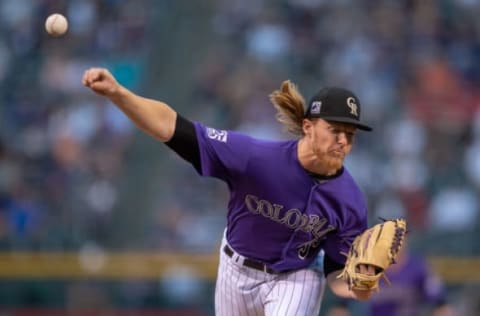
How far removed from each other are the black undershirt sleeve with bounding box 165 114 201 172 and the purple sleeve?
23 millimetres

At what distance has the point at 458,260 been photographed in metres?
9.58

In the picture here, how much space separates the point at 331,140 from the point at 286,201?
36cm

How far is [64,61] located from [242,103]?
7.39 ft

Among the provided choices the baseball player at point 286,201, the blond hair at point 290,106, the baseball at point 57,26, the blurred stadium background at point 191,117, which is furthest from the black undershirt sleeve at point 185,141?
the blurred stadium background at point 191,117

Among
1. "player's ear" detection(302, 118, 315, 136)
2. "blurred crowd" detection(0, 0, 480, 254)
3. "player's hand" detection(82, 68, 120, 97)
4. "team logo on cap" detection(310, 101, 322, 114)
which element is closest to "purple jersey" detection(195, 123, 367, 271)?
"player's ear" detection(302, 118, 315, 136)

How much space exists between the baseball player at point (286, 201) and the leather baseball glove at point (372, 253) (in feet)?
0.14

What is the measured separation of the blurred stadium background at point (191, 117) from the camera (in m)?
9.89

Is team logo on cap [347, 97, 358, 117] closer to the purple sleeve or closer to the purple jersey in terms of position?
the purple jersey

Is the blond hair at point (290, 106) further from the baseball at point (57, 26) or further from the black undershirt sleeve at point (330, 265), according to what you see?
the baseball at point (57, 26)

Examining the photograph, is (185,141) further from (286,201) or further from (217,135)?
(286,201)

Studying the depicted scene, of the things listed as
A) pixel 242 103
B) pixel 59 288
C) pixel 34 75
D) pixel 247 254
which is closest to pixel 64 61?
pixel 34 75

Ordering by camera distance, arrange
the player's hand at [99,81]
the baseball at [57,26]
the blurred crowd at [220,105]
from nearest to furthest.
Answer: the player's hand at [99,81], the baseball at [57,26], the blurred crowd at [220,105]

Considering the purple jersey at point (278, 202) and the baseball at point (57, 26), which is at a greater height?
the baseball at point (57, 26)

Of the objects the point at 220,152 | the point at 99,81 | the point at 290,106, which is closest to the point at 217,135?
the point at 220,152
